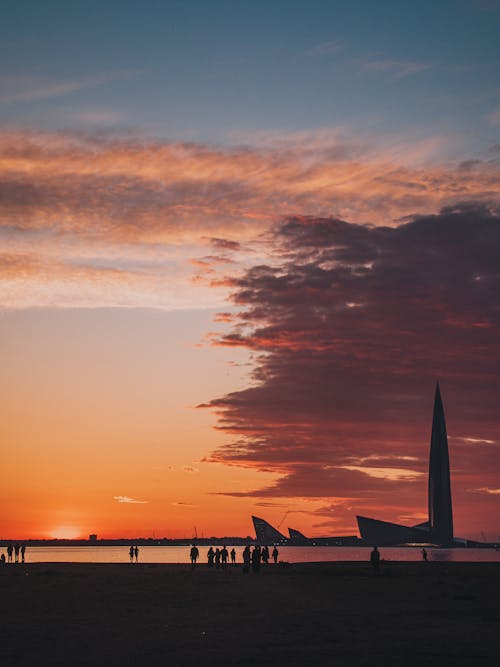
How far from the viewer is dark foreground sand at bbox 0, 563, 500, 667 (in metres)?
21.0

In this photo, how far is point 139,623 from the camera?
29.2m

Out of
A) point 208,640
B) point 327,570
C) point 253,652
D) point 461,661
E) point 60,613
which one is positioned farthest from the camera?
point 327,570

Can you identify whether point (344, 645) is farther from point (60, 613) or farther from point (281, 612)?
point (60, 613)

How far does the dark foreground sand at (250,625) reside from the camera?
21.0 m

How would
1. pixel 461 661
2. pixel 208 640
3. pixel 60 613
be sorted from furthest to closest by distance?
pixel 60 613 → pixel 208 640 → pixel 461 661

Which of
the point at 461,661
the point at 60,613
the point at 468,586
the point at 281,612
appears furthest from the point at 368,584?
the point at 461,661

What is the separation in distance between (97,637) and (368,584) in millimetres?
30334

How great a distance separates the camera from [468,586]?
170ft

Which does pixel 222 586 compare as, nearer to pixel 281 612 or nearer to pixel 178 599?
pixel 178 599

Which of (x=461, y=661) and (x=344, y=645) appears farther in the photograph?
(x=344, y=645)

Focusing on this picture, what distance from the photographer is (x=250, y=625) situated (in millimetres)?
28391

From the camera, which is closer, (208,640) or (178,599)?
(208,640)

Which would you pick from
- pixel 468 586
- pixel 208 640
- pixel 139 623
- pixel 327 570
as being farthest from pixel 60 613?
pixel 327 570

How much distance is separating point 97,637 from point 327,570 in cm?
4529
